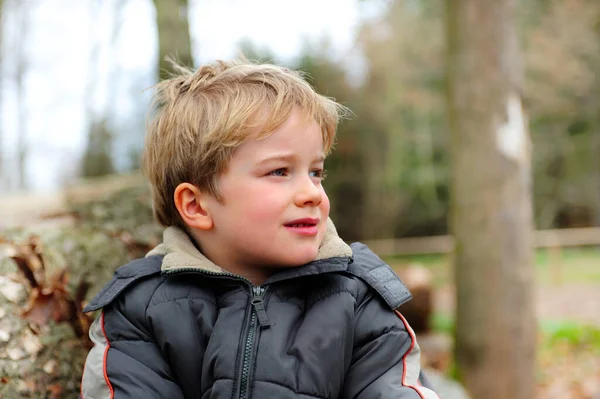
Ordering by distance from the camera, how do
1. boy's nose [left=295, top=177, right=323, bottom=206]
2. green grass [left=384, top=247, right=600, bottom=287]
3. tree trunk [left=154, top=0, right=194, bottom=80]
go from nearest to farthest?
boy's nose [left=295, top=177, right=323, bottom=206] → tree trunk [left=154, top=0, right=194, bottom=80] → green grass [left=384, top=247, right=600, bottom=287]

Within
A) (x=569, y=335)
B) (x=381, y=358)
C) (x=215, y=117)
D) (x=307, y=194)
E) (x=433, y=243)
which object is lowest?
(x=433, y=243)

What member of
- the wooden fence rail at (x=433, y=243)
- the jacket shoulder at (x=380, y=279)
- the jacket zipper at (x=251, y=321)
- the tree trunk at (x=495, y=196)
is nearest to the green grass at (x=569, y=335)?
the tree trunk at (x=495, y=196)

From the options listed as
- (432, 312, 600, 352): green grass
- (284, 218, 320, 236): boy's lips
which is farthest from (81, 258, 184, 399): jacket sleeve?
(432, 312, 600, 352): green grass

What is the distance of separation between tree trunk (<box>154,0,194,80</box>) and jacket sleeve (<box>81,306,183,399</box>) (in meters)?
2.51

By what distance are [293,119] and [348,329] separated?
66 cm

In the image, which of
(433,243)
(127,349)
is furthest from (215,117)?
(433,243)

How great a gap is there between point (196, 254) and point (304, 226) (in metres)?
0.37

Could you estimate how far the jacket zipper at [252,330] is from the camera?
1.67 m

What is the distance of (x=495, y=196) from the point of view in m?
4.45

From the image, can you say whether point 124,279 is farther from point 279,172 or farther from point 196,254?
point 279,172

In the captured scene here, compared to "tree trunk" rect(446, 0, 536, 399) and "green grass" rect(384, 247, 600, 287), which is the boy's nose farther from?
"green grass" rect(384, 247, 600, 287)

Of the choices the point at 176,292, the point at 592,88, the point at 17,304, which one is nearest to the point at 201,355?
the point at 176,292

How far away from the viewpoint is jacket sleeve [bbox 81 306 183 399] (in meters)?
1.69

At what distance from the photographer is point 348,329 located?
178cm
